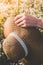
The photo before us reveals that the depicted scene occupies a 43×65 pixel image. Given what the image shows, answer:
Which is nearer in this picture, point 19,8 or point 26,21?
point 26,21

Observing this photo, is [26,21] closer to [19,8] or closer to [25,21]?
[25,21]

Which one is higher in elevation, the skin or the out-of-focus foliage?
the skin

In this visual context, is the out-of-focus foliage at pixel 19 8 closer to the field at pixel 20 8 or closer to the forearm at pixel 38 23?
the field at pixel 20 8

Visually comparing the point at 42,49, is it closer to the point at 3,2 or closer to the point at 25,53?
the point at 25,53

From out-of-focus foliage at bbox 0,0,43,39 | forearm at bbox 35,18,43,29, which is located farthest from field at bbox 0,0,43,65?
forearm at bbox 35,18,43,29

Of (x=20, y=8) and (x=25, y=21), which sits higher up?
(x=25, y=21)

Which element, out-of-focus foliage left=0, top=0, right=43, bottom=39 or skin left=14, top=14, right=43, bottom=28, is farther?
out-of-focus foliage left=0, top=0, right=43, bottom=39

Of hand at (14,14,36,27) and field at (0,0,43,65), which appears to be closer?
hand at (14,14,36,27)

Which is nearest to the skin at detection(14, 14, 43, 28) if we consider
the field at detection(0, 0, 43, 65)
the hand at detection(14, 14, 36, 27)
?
the hand at detection(14, 14, 36, 27)

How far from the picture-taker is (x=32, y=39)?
1907 millimetres

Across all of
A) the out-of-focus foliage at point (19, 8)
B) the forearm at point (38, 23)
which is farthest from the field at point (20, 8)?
the forearm at point (38, 23)

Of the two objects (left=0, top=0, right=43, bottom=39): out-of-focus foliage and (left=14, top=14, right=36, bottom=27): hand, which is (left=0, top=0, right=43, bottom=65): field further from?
(left=14, top=14, right=36, bottom=27): hand

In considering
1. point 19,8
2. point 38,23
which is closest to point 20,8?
point 19,8

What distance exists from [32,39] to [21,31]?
3.8 inches
